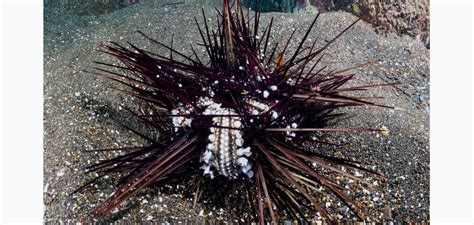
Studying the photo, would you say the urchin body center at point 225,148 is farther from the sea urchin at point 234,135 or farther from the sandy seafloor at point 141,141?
A: the sandy seafloor at point 141,141

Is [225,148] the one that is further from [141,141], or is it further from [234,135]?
[141,141]

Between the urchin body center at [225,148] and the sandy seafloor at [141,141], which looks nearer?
the urchin body center at [225,148]

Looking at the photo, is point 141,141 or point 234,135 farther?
point 141,141

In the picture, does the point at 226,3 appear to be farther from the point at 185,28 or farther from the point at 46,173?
the point at 185,28

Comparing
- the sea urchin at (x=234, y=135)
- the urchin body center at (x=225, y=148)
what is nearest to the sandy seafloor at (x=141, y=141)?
the sea urchin at (x=234, y=135)

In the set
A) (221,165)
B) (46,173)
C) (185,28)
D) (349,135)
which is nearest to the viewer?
(221,165)

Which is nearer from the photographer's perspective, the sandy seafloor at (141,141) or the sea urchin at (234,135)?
the sea urchin at (234,135)

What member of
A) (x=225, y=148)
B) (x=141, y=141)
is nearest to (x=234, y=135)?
(x=225, y=148)

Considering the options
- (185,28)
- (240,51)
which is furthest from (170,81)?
(185,28)
